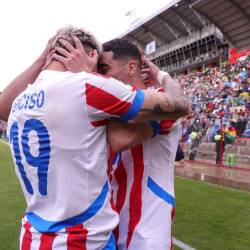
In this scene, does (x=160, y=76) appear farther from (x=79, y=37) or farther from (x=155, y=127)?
(x=79, y=37)

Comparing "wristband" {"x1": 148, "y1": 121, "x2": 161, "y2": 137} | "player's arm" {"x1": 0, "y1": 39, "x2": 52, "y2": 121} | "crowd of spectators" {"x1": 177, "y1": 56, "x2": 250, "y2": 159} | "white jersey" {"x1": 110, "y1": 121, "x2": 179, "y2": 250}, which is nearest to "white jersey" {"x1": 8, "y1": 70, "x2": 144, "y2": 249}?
"wristband" {"x1": 148, "y1": 121, "x2": 161, "y2": 137}

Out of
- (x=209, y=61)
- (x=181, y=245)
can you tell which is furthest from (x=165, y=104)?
(x=209, y=61)

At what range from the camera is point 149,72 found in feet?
7.40

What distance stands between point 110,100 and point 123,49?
0.49 meters

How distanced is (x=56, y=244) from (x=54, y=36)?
37.7 inches

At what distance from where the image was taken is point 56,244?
67.7 inches

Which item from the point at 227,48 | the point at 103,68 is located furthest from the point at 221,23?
the point at 103,68

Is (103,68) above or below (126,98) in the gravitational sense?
above

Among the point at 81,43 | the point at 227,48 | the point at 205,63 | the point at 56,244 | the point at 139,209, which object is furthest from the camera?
the point at 205,63

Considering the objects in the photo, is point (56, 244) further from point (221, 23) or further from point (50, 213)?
point (221, 23)

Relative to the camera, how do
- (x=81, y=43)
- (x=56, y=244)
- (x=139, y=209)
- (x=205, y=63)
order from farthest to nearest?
(x=205, y=63)
(x=139, y=209)
(x=81, y=43)
(x=56, y=244)

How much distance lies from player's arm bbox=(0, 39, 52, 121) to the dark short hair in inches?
13.8

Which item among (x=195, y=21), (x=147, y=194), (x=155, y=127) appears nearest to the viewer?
(x=155, y=127)

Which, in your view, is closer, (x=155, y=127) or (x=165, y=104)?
(x=165, y=104)
